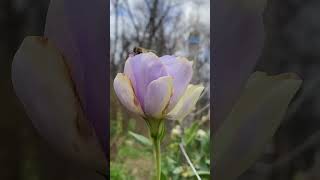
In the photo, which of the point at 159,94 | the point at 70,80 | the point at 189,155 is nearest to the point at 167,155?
the point at 189,155

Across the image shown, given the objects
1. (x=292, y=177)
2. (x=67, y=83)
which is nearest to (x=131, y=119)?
(x=67, y=83)

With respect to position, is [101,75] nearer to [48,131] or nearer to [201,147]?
[48,131]

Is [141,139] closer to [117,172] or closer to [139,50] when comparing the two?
[117,172]

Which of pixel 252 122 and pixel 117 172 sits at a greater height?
pixel 252 122

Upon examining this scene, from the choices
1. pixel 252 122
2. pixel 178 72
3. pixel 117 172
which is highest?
pixel 178 72

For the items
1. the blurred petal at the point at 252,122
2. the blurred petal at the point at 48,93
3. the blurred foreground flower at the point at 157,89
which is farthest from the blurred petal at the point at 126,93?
the blurred petal at the point at 252,122
